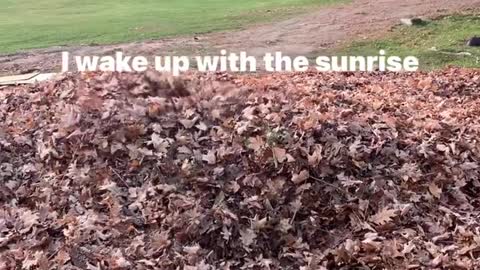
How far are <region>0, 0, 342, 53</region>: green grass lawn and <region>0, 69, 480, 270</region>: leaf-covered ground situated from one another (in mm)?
6246

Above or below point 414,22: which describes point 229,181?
above

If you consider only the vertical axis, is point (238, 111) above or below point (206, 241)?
above

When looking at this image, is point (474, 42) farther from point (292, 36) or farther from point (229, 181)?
point (229, 181)

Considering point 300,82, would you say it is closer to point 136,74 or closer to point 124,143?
point 136,74

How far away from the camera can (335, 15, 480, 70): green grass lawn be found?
862cm

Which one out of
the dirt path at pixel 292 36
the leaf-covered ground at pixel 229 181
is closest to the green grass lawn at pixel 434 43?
the dirt path at pixel 292 36

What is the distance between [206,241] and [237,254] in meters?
0.18

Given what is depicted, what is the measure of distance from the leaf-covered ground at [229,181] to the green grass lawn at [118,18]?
20.5ft

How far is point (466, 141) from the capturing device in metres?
4.40

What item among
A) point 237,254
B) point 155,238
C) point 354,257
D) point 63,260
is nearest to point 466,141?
point 354,257

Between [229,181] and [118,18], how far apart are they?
357 inches

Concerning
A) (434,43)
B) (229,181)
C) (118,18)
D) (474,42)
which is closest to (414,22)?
(434,43)

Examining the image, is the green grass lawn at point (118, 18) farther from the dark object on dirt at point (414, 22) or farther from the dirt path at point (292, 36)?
the dark object on dirt at point (414, 22)

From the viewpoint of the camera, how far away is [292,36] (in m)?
10.5
